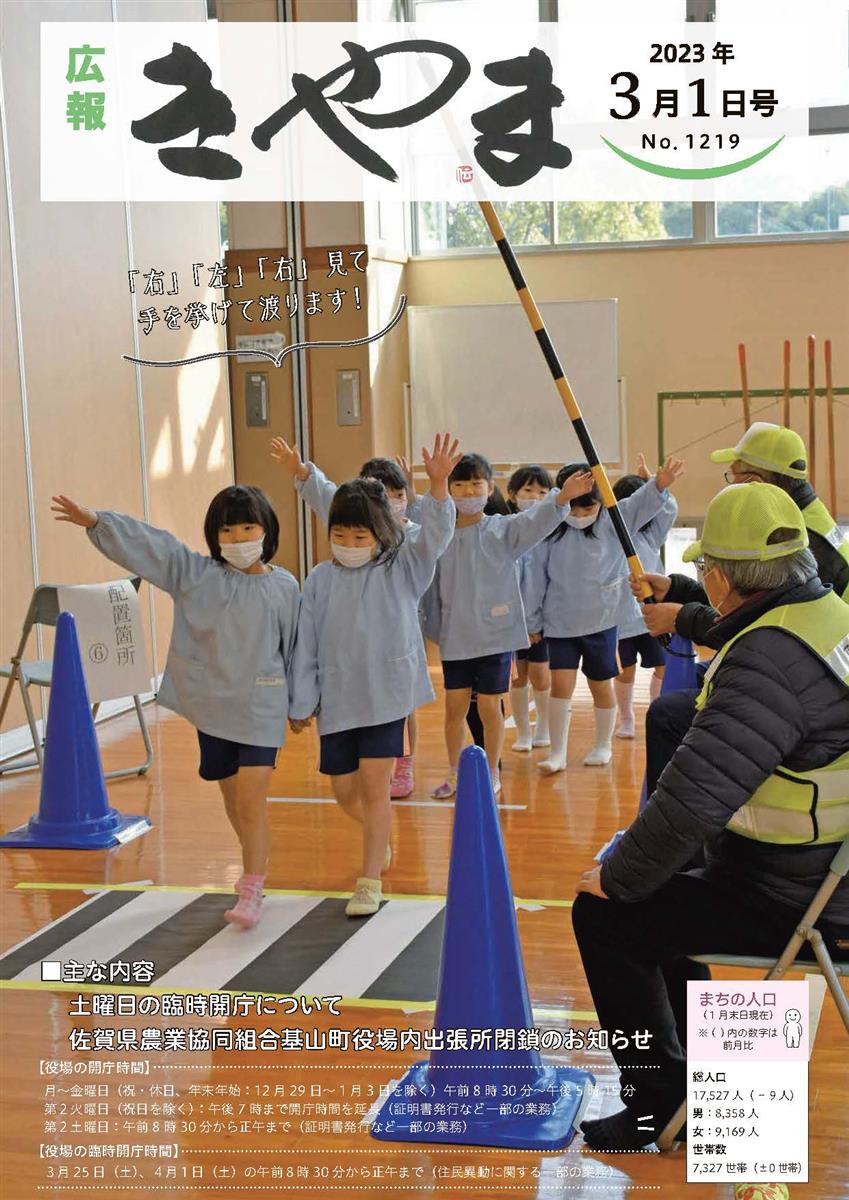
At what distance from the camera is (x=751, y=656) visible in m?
2.13

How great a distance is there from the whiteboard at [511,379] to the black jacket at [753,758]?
271 inches

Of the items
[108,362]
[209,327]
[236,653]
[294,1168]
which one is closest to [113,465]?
[108,362]

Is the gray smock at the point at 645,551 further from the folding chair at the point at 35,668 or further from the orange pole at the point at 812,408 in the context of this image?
the orange pole at the point at 812,408

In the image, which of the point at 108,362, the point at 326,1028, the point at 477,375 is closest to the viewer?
the point at 326,1028

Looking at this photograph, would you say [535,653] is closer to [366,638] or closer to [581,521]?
A: [581,521]

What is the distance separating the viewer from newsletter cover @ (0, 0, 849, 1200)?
2.29m

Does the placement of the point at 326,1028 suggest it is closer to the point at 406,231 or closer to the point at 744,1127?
the point at 744,1127

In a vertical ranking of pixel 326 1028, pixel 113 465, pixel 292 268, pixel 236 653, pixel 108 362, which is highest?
pixel 292 268

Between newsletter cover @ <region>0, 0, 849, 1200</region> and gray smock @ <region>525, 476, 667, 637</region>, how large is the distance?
0.02 m

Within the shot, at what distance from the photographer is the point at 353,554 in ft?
12.1

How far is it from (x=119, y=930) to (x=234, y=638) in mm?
837

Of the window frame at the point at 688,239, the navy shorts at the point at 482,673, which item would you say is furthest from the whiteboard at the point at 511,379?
the navy shorts at the point at 482,673

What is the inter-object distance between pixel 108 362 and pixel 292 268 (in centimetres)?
236

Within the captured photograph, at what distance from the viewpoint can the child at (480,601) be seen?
4.64 meters
